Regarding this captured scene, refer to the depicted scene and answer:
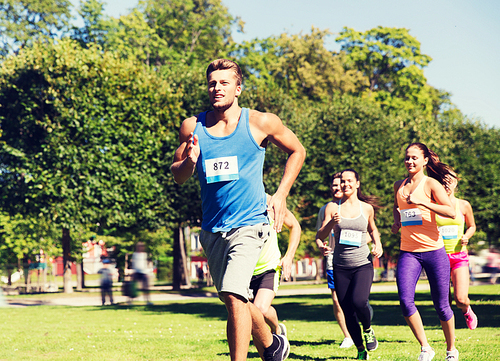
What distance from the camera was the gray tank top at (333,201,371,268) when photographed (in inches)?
275

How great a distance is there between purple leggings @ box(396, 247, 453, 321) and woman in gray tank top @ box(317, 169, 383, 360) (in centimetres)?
64

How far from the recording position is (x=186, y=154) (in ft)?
13.7

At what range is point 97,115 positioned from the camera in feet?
82.2

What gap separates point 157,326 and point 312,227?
71.4ft

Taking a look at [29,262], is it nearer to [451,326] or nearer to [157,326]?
[157,326]

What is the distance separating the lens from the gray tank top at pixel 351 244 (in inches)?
275

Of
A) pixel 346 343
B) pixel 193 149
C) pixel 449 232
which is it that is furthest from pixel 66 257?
pixel 193 149

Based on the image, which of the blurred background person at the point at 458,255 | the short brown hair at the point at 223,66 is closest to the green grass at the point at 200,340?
the blurred background person at the point at 458,255

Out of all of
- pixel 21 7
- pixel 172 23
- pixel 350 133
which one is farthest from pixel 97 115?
pixel 172 23

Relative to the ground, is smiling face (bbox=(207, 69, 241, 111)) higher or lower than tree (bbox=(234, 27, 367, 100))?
lower

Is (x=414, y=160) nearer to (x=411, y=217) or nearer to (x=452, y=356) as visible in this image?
(x=411, y=217)

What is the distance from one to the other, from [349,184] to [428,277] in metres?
1.54

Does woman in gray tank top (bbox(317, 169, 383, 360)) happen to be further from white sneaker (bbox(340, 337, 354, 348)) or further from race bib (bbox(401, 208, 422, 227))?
white sneaker (bbox(340, 337, 354, 348))

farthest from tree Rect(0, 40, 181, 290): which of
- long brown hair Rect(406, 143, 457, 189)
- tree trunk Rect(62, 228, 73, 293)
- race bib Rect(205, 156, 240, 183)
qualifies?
race bib Rect(205, 156, 240, 183)
